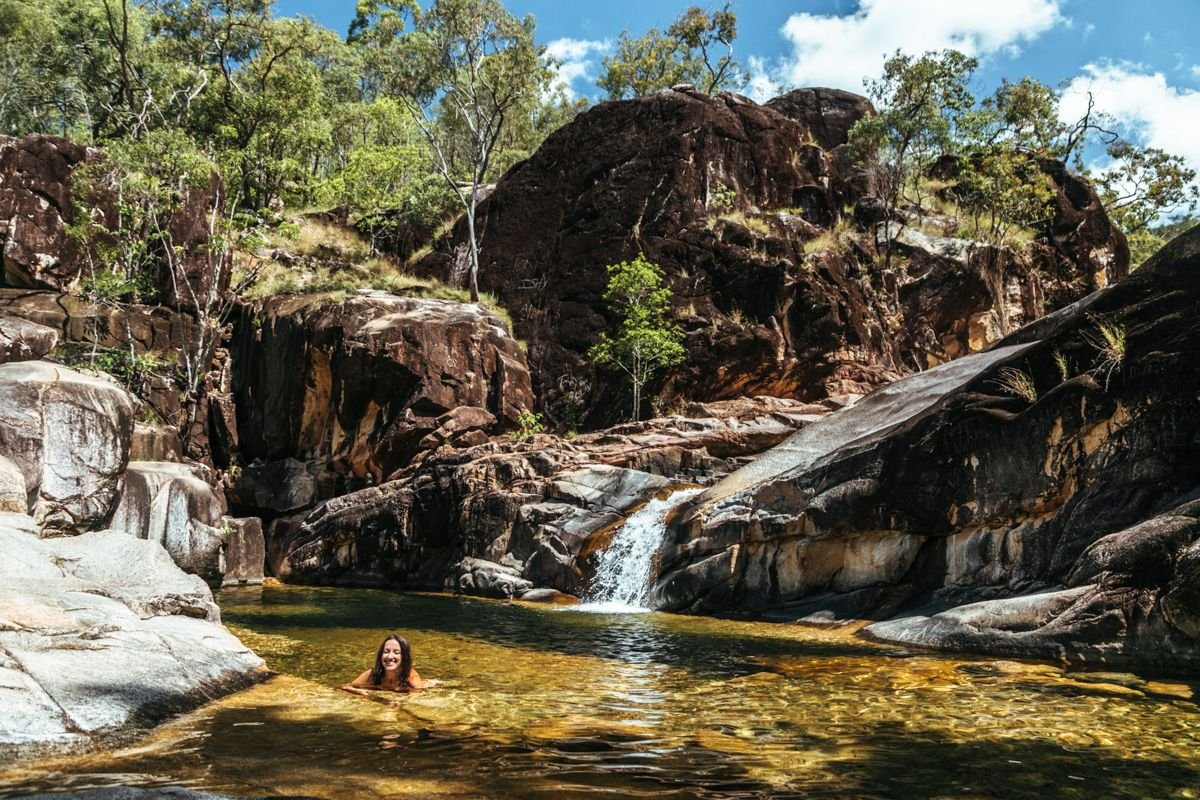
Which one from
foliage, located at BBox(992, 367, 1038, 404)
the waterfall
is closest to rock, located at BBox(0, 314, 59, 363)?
the waterfall

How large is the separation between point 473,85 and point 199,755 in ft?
112

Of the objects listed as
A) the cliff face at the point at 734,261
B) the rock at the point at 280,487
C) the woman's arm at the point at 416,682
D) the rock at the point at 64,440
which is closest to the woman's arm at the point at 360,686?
the woman's arm at the point at 416,682

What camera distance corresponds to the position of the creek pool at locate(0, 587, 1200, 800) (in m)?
5.45

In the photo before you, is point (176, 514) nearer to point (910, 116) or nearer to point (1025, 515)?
point (1025, 515)

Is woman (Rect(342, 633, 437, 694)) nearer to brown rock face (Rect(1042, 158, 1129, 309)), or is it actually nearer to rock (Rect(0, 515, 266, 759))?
rock (Rect(0, 515, 266, 759))

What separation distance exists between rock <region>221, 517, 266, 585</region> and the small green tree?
1313 cm

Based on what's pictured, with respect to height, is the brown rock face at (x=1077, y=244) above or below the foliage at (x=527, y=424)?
above

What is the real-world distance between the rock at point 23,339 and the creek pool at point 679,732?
70.8 ft

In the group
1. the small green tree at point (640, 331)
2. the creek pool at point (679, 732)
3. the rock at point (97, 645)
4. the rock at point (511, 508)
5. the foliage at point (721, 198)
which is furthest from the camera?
the foliage at point (721, 198)

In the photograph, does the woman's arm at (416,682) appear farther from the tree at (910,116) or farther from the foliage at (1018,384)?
the tree at (910,116)

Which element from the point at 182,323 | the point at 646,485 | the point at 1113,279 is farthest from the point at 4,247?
the point at 1113,279

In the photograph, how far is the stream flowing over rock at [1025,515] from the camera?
988 cm

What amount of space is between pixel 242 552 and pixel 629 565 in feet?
41.3

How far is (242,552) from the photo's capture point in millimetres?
25234
